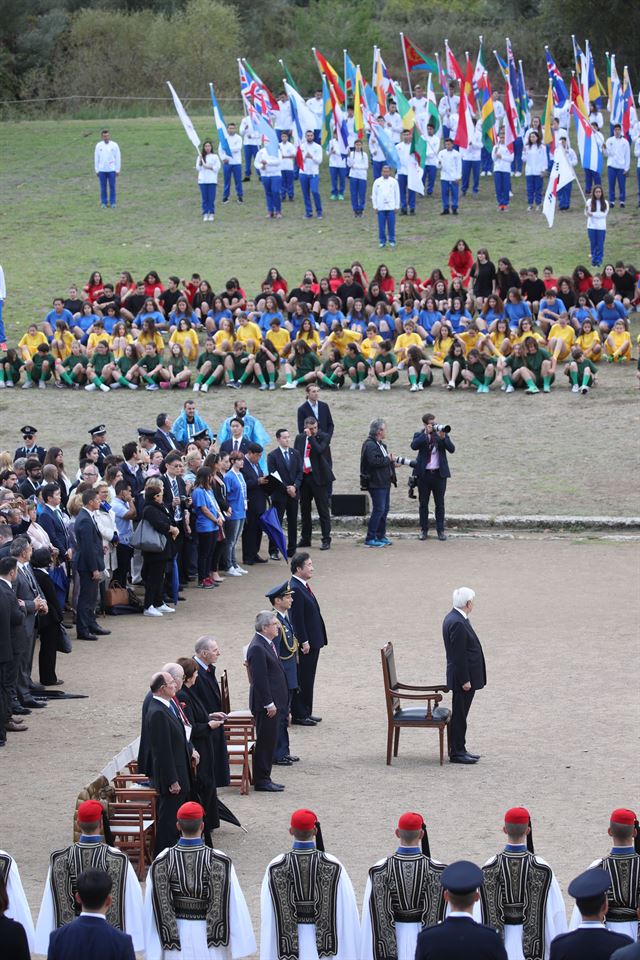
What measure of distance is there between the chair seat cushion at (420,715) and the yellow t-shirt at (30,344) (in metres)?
16.0

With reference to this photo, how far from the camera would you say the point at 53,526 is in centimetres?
1514

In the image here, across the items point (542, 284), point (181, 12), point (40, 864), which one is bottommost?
point (40, 864)

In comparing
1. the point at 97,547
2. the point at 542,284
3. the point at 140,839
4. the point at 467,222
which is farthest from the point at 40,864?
the point at 467,222

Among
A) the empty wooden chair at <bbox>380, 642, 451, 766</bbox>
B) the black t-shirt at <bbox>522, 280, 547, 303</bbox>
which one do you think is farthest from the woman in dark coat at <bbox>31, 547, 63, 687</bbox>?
the black t-shirt at <bbox>522, 280, 547, 303</bbox>

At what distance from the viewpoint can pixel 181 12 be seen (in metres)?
59.2

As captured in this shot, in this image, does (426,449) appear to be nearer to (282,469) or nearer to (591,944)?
(282,469)

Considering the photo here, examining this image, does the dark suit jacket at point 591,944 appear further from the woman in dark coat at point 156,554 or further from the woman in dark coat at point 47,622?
the woman in dark coat at point 156,554

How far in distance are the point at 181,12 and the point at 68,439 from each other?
39644 mm

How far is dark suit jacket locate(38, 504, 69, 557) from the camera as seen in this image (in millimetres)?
15117

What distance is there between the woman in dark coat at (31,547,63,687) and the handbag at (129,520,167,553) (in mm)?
2163

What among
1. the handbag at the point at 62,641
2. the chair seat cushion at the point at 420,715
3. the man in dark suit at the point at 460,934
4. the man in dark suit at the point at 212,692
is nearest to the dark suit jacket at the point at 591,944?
the man in dark suit at the point at 460,934

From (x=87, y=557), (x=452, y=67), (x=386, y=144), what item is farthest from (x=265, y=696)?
(x=452, y=67)

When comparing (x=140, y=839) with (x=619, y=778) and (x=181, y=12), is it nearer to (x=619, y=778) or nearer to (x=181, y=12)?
(x=619, y=778)

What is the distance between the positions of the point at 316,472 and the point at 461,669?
779 centimetres
